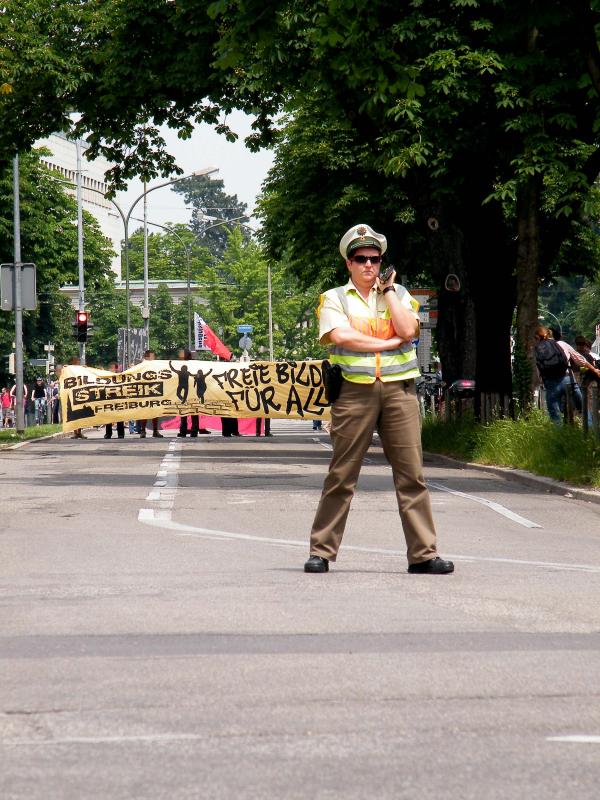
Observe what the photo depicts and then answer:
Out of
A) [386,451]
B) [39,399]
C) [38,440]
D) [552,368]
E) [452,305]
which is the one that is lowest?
[38,440]

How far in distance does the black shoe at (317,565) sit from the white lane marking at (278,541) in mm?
1210

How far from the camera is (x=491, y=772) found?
475 centimetres

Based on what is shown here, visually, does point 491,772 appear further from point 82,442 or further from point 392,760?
point 82,442

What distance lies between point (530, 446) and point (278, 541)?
10.5 m

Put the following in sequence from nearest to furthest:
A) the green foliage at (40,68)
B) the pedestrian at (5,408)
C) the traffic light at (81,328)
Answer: the green foliage at (40,68) < the traffic light at (81,328) < the pedestrian at (5,408)

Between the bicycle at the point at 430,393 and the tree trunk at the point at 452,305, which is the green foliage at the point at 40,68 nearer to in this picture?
the tree trunk at the point at 452,305

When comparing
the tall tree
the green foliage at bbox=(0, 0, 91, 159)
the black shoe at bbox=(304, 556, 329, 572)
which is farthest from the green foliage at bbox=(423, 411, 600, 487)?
the tall tree

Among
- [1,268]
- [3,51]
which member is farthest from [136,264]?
[3,51]

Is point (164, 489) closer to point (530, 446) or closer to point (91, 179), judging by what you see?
point (530, 446)

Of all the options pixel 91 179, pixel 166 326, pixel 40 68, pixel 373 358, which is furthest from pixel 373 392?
pixel 91 179

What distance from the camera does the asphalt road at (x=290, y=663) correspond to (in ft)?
15.6

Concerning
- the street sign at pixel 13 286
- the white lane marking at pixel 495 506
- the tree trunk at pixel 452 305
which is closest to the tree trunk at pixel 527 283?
the tree trunk at pixel 452 305

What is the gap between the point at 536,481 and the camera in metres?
19.5

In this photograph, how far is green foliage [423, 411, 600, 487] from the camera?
1917cm
